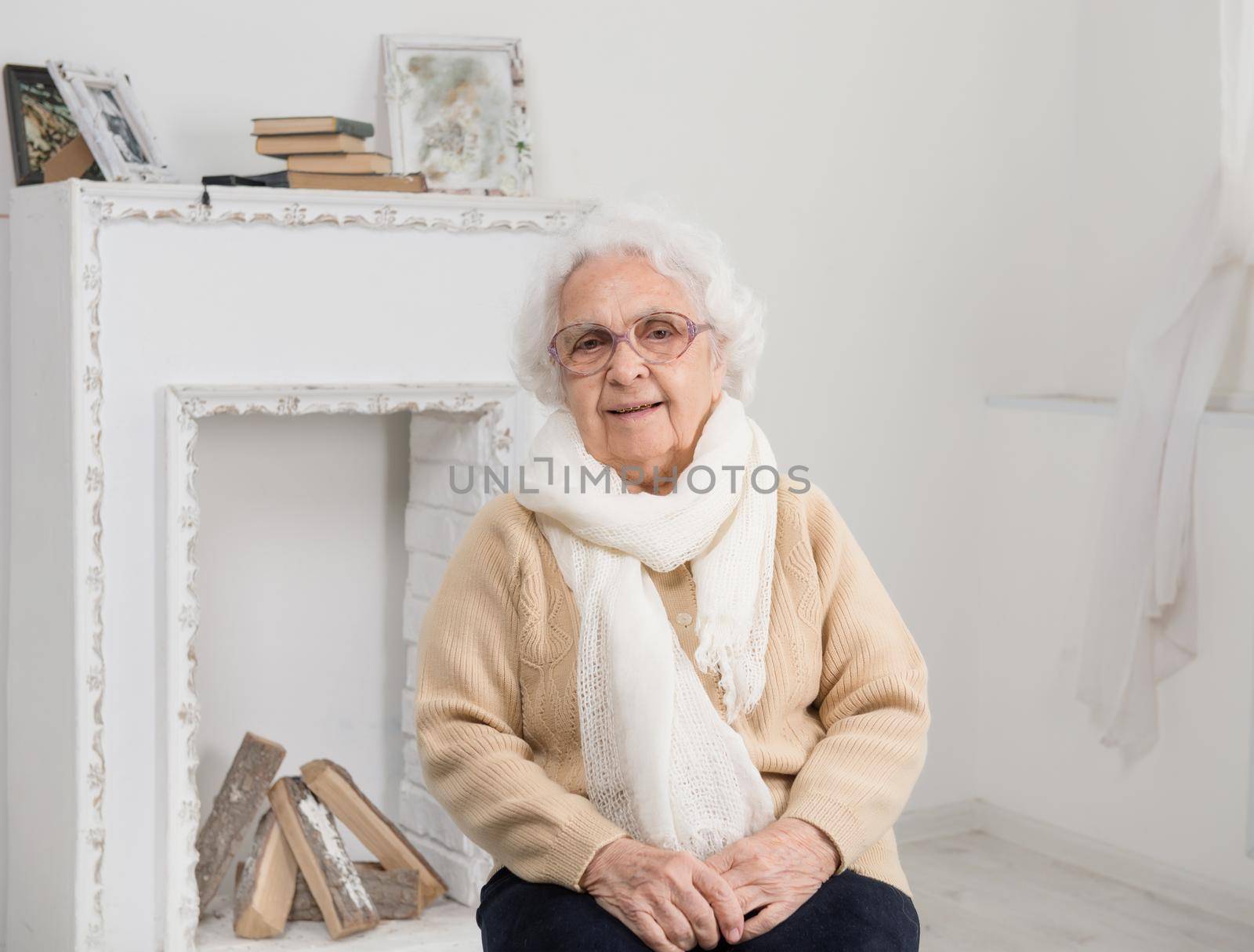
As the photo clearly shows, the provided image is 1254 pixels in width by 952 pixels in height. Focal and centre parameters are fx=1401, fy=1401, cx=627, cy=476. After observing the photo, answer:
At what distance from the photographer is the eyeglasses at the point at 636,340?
1815mm

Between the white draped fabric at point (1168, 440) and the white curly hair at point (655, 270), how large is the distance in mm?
1535

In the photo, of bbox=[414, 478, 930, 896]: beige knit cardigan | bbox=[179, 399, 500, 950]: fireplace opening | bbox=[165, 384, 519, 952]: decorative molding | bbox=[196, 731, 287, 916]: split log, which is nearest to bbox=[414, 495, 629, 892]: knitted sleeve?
bbox=[414, 478, 930, 896]: beige knit cardigan

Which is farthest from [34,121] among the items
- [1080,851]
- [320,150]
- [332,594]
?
[1080,851]

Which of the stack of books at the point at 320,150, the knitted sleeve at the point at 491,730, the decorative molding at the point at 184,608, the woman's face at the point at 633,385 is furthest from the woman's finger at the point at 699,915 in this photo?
the stack of books at the point at 320,150

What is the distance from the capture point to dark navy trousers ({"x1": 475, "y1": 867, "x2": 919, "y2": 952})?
5.08 feet

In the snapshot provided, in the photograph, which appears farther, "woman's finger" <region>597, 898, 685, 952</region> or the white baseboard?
the white baseboard

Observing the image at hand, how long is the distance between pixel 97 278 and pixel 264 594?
0.76 m

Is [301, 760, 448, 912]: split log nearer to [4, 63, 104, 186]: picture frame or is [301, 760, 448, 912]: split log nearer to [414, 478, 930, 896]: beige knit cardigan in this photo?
[414, 478, 930, 896]: beige knit cardigan

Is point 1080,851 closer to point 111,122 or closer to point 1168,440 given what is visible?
point 1168,440

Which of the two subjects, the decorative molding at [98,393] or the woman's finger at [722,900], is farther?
the decorative molding at [98,393]

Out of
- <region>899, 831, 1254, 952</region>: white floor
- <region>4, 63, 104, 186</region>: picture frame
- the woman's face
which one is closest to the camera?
the woman's face

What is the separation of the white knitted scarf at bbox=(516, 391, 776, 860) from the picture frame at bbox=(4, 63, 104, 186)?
1.24 metres

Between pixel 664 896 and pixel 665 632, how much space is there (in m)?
0.33

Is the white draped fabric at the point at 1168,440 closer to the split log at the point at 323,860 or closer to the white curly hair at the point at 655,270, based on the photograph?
the white curly hair at the point at 655,270
